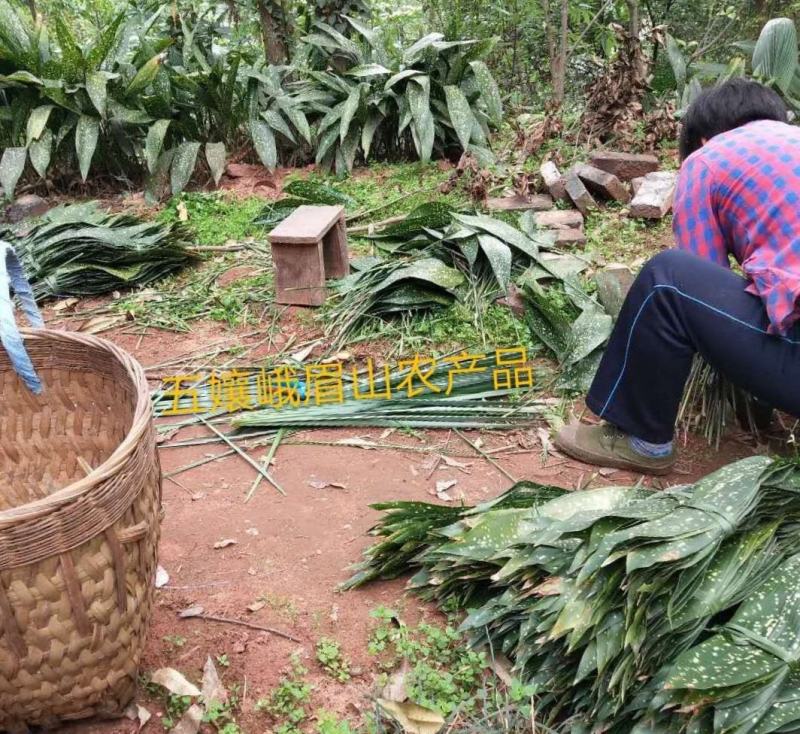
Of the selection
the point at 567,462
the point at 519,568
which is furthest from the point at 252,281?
the point at 519,568

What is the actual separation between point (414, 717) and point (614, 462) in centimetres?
124

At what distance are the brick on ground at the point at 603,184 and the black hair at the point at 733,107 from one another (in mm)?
2170

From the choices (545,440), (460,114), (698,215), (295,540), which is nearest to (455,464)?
(545,440)

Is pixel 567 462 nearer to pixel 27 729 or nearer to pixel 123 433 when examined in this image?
pixel 123 433

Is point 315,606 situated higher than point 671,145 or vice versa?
point 671,145

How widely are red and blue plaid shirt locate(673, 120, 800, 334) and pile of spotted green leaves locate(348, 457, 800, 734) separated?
50cm

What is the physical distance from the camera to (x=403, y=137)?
5730 mm

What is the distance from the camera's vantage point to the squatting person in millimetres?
2039

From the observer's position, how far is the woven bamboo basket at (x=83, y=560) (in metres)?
1.29

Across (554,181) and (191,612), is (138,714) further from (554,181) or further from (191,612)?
(554,181)

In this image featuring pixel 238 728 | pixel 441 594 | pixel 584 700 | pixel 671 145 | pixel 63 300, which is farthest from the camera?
pixel 671 145

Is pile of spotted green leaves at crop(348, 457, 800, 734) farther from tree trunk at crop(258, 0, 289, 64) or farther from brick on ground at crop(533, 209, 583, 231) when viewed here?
tree trunk at crop(258, 0, 289, 64)

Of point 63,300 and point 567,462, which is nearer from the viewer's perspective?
point 567,462

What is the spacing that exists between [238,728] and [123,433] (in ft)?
2.31
